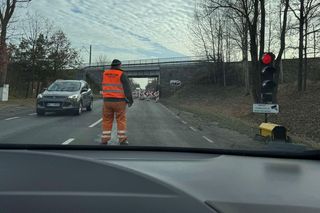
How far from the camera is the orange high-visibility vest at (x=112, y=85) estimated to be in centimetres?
1116

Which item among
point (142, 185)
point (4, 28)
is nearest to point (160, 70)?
point (4, 28)

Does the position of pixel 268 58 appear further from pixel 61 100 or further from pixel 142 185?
pixel 142 185

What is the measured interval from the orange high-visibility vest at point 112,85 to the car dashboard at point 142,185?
8.29 m

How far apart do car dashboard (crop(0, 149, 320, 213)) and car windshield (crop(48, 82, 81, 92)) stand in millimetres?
19338

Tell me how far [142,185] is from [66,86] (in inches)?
809

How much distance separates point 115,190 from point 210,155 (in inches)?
47.7

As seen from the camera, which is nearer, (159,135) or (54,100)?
(159,135)

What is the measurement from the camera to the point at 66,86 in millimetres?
22359

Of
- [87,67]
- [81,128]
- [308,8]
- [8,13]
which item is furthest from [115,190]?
[87,67]

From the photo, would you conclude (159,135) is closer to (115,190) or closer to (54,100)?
(54,100)

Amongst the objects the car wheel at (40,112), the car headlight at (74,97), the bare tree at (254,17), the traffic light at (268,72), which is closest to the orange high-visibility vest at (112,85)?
the traffic light at (268,72)

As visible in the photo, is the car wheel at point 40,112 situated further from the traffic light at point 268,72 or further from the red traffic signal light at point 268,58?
the red traffic signal light at point 268,58

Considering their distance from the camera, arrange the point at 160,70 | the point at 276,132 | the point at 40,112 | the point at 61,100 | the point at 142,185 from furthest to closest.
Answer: the point at 160,70 → the point at 40,112 → the point at 61,100 → the point at 276,132 → the point at 142,185

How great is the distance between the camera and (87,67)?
87.3 metres
